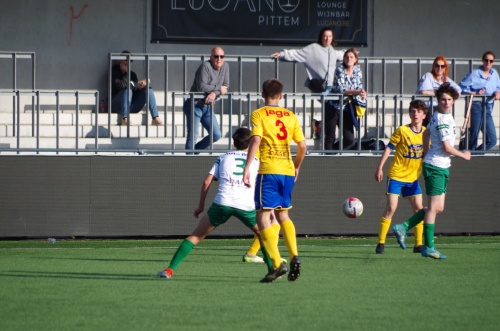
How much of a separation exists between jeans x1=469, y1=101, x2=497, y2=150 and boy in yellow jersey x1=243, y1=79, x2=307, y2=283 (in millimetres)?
8406

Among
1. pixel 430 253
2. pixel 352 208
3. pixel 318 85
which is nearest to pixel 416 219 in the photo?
pixel 430 253

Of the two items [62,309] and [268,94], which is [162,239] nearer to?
[268,94]

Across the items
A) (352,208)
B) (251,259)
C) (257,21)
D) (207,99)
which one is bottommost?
(251,259)

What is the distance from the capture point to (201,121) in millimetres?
18172

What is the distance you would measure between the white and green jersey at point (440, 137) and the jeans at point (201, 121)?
5.19 meters

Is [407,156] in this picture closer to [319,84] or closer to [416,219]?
[416,219]

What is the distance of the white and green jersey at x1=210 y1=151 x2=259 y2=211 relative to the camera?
37.1 ft

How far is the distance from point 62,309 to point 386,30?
596 inches

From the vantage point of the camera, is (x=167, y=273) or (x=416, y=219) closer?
(x=167, y=273)

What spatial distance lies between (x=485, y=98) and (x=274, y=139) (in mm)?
8674

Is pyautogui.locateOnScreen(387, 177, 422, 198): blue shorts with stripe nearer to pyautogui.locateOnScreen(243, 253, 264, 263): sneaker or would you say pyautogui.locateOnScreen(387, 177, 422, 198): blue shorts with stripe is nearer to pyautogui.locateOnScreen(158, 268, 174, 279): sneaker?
pyautogui.locateOnScreen(243, 253, 264, 263): sneaker

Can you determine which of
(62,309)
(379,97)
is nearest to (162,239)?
(379,97)

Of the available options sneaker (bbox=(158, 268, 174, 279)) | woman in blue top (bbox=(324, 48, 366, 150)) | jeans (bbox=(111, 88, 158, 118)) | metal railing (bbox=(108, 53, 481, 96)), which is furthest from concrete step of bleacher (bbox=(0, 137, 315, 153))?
Result: sneaker (bbox=(158, 268, 174, 279))

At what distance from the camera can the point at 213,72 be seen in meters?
18.2
